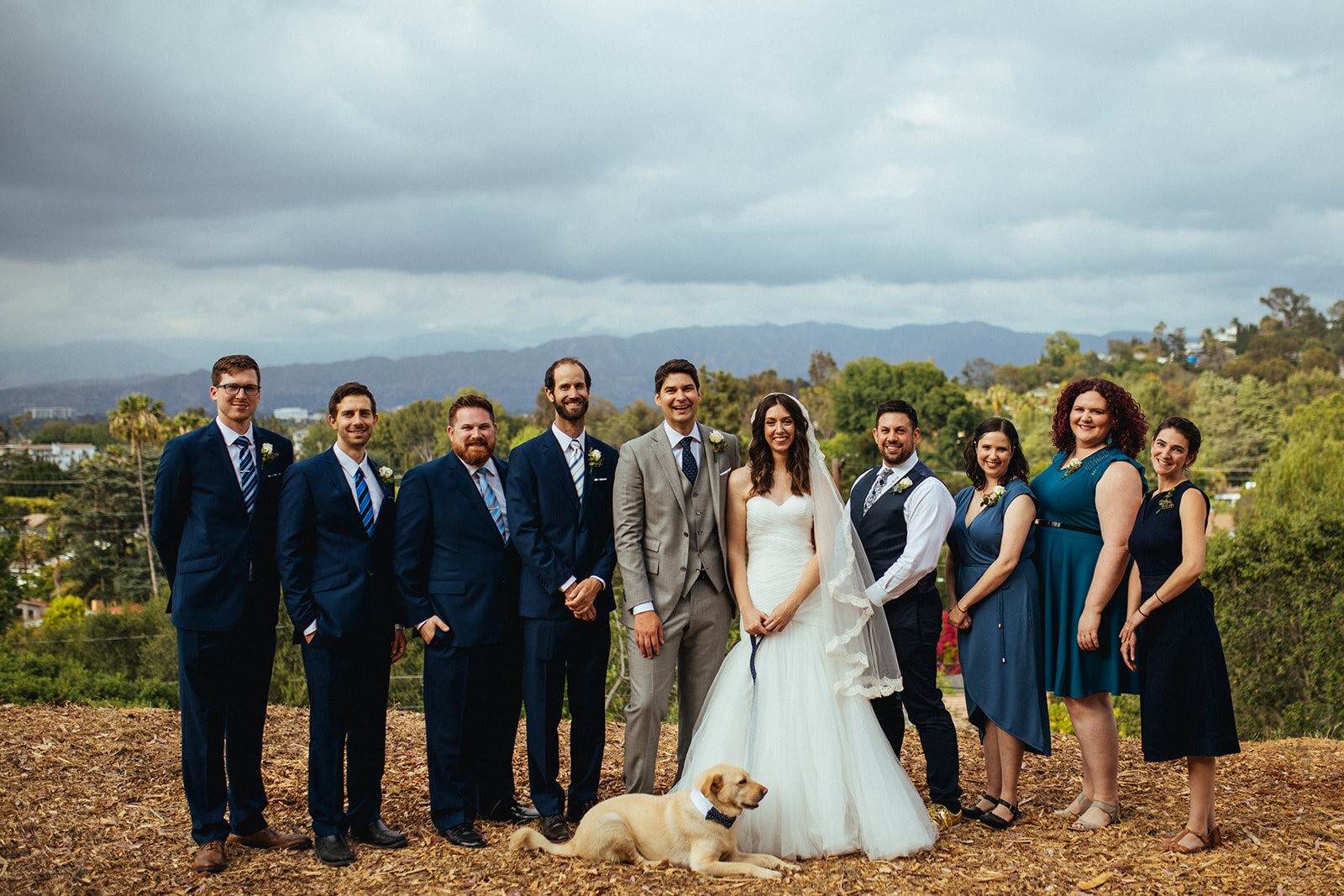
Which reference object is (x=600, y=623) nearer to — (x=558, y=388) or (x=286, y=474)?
(x=558, y=388)

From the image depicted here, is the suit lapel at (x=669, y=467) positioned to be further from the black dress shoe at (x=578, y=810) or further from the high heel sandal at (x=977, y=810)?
the high heel sandal at (x=977, y=810)

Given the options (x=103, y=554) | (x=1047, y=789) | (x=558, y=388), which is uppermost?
(x=558, y=388)

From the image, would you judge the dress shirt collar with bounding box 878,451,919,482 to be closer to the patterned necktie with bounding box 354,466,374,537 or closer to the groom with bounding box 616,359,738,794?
the groom with bounding box 616,359,738,794

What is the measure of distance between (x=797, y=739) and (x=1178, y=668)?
6.83 ft

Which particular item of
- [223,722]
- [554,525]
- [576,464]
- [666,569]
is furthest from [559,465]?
[223,722]

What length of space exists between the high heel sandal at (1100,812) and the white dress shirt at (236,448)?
197 inches

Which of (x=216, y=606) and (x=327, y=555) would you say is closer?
(x=216, y=606)

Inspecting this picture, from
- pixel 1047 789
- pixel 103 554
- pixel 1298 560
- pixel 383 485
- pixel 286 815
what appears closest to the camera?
pixel 383 485

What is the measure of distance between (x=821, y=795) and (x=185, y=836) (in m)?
3.62

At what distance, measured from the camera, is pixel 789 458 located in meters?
5.21

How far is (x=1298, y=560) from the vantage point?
13.5 metres

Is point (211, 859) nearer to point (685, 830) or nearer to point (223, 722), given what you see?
point (223, 722)

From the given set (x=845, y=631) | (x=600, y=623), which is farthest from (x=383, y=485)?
(x=845, y=631)

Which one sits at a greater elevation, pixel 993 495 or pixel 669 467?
Result: pixel 669 467
